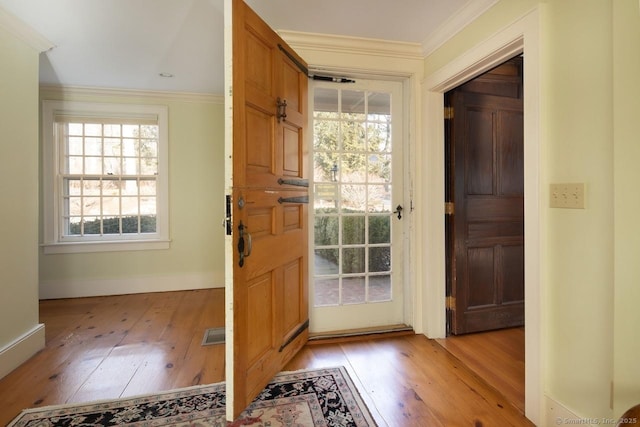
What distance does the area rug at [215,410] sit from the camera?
1.58m

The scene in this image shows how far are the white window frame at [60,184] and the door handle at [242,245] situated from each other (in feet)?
8.91

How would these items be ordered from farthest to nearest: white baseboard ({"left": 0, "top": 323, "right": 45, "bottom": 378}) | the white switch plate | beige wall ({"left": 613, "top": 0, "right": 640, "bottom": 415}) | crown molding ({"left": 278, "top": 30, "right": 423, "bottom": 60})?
crown molding ({"left": 278, "top": 30, "right": 423, "bottom": 60}), white baseboard ({"left": 0, "top": 323, "right": 45, "bottom": 378}), the white switch plate, beige wall ({"left": 613, "top": 0, "right": 640, "bottom": 415})

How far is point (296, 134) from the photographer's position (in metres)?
2.22

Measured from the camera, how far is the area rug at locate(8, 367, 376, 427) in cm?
158

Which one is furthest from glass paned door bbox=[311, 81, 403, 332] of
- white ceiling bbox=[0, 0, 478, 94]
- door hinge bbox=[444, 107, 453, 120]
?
white ceiling bbox=[0, 0, 478, 94]

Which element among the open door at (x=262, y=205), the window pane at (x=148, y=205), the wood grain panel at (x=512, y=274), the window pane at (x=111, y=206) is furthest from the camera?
the window pane at (x=148, y=205)

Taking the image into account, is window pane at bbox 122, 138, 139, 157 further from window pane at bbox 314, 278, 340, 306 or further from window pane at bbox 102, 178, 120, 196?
window pane at bbox 314, 278, 340, 306

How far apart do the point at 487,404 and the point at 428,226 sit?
1.24 m

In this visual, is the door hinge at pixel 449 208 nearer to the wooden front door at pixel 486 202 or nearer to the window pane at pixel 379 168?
the wooden front door at pixel 486 202

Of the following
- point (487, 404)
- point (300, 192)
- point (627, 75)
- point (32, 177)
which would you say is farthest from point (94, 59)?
point (487, 404)

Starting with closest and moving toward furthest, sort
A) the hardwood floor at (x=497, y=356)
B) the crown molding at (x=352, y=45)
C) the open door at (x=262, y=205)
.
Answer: the open door at (x=262, y=205) → the hardwood floor at (x=497, y=356) → the crown molding at (x=352, y=45)

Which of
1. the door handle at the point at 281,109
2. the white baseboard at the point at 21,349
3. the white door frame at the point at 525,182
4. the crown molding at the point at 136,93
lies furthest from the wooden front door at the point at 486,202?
the white baseboard at the point at 21,349

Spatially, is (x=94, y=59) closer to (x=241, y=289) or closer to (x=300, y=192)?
(x=300, y=192)

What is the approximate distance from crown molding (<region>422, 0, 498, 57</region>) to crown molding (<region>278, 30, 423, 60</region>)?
12cm
